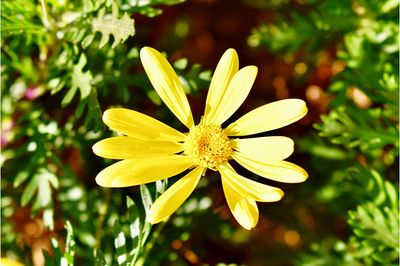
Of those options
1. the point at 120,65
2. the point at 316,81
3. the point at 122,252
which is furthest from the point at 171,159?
the point at 316,81

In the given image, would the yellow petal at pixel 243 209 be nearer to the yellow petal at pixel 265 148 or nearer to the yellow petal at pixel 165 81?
the yellow petal at pixel 265 148

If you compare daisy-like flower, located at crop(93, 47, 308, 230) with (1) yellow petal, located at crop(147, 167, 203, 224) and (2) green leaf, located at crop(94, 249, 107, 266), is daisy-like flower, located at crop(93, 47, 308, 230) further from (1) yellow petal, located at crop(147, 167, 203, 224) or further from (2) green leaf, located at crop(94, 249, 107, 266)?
(2) green leaf, located at crop(94, 249, 107, 266)

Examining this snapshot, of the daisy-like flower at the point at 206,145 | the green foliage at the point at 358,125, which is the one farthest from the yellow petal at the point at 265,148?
the green foliage at the point at 358,125

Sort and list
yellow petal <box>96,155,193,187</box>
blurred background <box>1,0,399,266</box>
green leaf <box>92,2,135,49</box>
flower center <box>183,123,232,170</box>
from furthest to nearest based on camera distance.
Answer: blurred background <box>1,0,399,266</box> → flower center <box>183,123,232,170</box> → green leaf <box>92,2,135,49</box> → yellow petal <box>96,155,193,187</box>

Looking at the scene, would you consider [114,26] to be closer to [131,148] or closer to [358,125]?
[131,148]

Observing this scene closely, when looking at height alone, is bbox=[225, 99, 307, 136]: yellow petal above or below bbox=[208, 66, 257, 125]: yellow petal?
below

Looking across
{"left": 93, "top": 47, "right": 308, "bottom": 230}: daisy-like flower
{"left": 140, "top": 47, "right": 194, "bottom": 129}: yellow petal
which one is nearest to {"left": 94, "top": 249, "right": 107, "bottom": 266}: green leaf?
{"left": 93, "top": 47, "right": 308, "bottom": 230}: daisy-like flower
